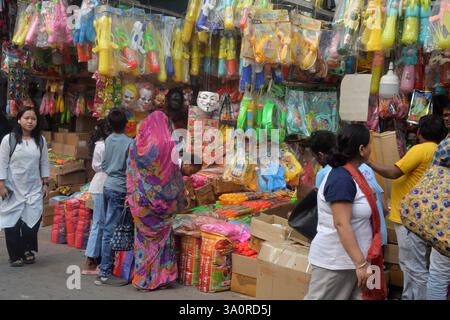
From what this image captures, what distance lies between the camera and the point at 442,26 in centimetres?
430

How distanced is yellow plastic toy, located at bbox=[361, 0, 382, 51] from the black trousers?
3553mm

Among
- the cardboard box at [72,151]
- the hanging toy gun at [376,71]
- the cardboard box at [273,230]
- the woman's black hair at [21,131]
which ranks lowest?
the cardboard box at [273,230]

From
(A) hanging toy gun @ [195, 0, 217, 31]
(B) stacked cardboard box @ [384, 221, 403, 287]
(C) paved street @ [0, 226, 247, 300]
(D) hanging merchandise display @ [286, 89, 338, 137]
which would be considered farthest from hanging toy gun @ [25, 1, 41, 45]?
(B) stacked cardboard box @ [384, 221, 403, 287]

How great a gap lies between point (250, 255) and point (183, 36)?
8.27 ft

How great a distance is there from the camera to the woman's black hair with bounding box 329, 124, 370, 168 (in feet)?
10.2

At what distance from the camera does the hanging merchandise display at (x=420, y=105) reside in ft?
16.4

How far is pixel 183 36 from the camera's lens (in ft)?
19.7

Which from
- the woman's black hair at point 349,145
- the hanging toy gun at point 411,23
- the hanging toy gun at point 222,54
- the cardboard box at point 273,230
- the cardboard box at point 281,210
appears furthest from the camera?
the hanging toy gun at point 222,54

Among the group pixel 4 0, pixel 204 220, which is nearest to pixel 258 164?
pixel 204 220

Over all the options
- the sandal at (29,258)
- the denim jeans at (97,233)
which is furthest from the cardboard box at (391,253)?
the sandal at (29,258)

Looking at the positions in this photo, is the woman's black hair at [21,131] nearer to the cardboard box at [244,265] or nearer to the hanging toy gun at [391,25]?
the cardboard box at [244,265]

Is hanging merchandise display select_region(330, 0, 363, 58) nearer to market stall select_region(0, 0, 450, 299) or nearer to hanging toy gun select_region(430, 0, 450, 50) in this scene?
market stall select_region(0, 0, 450, 299)

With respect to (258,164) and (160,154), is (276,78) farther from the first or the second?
(160,154)

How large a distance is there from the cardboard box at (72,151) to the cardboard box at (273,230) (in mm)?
3733
